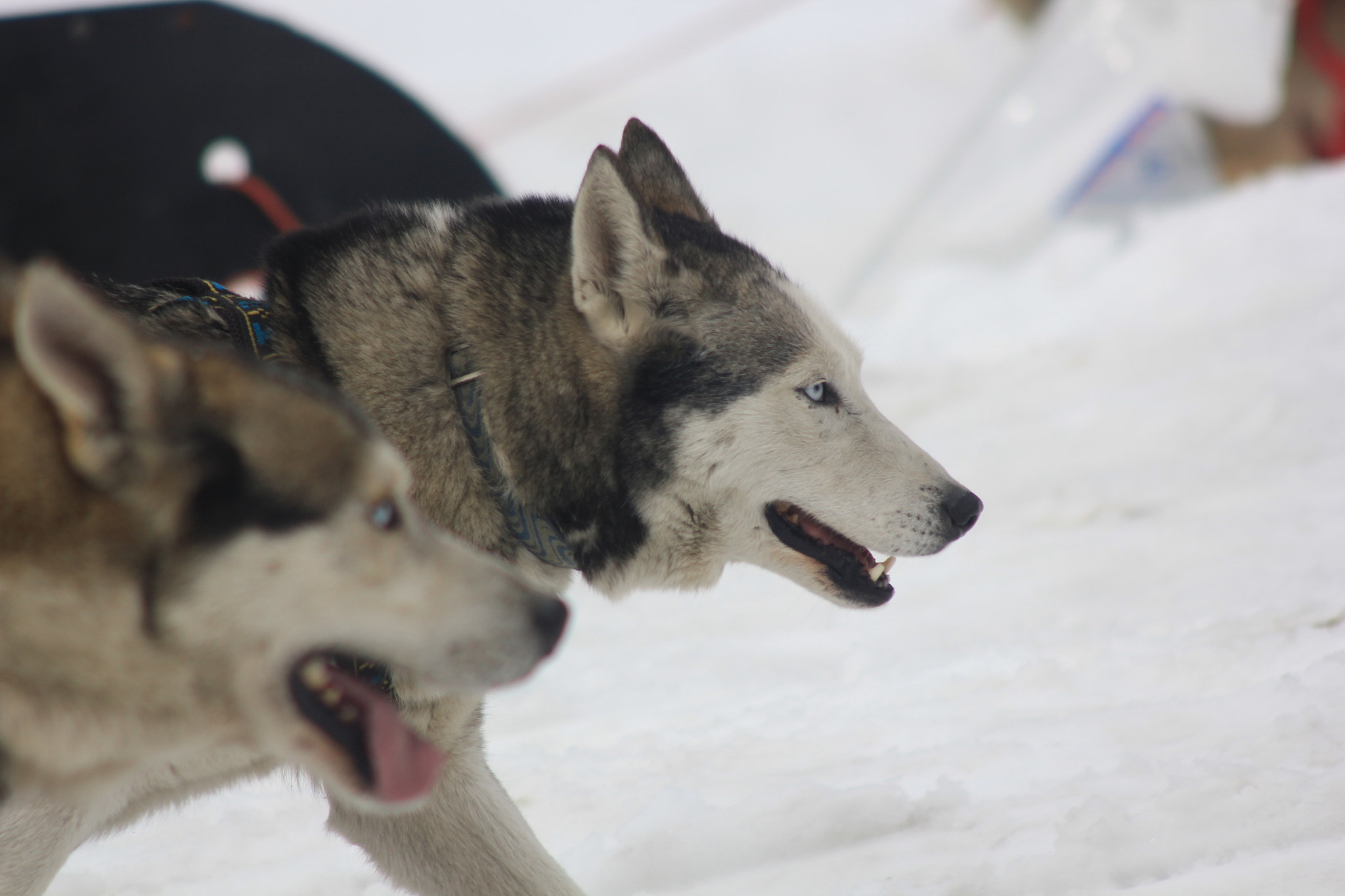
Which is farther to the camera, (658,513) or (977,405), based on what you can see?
(977,405)

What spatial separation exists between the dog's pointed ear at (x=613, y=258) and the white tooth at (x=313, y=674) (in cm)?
92

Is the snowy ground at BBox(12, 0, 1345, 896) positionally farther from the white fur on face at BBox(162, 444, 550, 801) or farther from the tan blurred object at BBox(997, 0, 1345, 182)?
the white fur on face at BBox(162, 444, 550, 801)

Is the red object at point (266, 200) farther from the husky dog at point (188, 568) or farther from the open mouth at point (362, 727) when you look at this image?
the open mouth at point (362, 727)

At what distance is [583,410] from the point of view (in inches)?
82.7

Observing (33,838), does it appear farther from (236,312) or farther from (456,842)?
(236,312)

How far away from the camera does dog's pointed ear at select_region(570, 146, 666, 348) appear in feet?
6.73

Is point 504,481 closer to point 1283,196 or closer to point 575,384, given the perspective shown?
point 575,384

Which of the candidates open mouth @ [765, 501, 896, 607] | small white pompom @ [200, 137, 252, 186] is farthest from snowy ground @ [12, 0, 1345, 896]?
small white pompom @ [200, 137, 252, 186]

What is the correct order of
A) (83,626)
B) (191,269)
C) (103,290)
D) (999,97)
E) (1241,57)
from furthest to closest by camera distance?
(999,97), (1241,57), (191,269), (103,290), (83,626)

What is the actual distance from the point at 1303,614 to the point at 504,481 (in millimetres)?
2139

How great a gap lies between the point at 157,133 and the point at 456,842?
366cm

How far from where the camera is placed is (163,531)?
1312 millimetres

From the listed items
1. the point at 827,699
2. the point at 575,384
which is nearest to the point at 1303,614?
the point at 827,699

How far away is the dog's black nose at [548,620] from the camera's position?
Result: 4.99ft
